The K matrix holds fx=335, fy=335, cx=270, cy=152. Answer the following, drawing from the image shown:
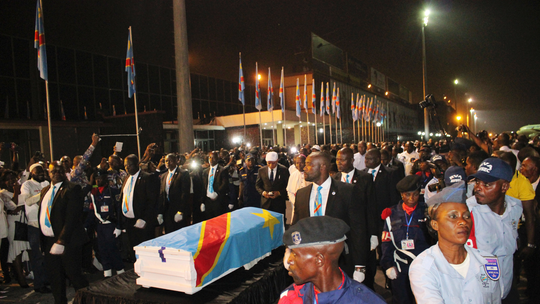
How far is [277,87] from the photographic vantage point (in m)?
46.2

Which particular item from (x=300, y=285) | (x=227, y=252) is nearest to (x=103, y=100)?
(x=227, y=252)

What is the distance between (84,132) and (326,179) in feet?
67.0

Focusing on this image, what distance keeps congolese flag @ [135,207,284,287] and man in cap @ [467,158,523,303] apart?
2.54m

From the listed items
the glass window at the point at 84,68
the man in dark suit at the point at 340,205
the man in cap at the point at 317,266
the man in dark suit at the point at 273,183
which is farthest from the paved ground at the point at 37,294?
the glass window at the point at 84,68

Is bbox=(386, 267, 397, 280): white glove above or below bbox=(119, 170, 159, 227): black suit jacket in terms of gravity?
below

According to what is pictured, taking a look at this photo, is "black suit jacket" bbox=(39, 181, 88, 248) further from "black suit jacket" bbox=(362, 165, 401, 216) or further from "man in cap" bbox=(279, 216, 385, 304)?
"black suit jacket" bbox=(362, 165, 401, 216)

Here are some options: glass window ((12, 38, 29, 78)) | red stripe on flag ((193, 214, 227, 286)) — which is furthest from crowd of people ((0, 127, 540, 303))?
glass window ((12, 38, 29, 78))

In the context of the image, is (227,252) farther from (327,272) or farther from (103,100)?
(103,100)

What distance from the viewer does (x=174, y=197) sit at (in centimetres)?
761

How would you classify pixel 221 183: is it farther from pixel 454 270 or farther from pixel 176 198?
pixel 454 270

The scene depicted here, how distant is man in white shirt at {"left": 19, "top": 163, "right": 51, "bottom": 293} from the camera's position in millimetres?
5859

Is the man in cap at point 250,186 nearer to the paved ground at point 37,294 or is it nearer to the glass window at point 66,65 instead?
the paved ground at point 37,294

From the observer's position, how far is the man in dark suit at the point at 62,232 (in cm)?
496

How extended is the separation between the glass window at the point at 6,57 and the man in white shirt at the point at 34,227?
60.3 feet
